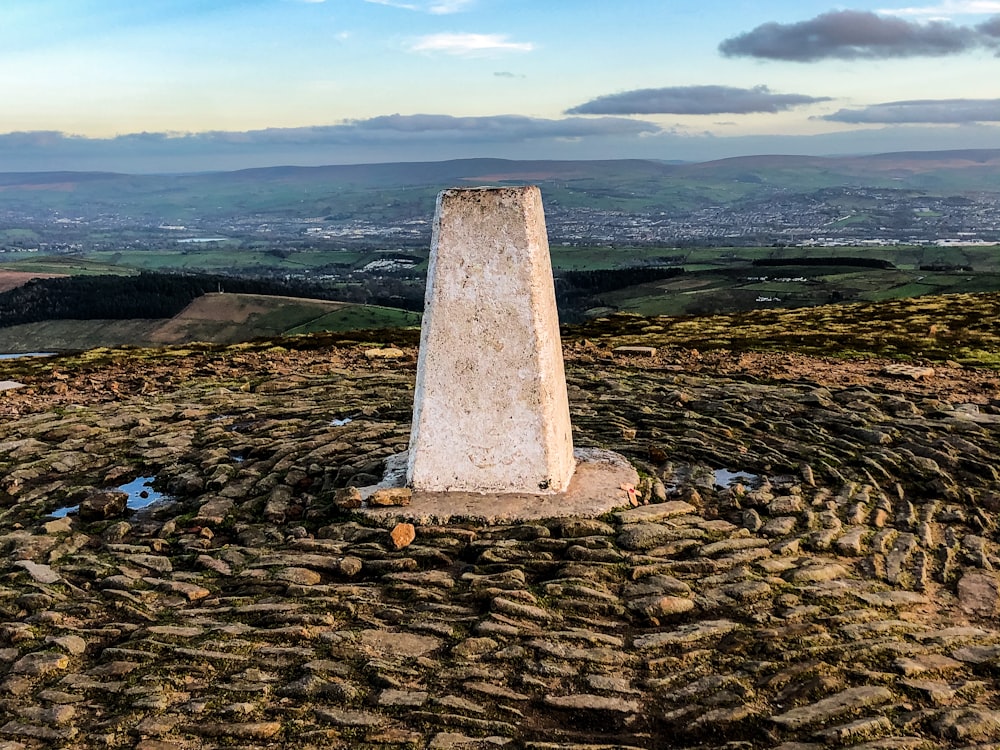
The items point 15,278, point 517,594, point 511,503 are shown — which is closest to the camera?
point 517,594

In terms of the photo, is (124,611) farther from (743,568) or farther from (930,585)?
(930,585)

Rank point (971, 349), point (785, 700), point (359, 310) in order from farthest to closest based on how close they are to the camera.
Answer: point (359, 310) → point (971, 349) → point (785, 700)

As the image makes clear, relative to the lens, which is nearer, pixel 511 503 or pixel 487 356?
pixel 511 503

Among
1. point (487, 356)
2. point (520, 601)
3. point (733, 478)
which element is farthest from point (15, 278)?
point (520, 601)

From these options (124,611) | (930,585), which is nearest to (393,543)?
(124,611)

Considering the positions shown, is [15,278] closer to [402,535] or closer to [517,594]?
[402,535]

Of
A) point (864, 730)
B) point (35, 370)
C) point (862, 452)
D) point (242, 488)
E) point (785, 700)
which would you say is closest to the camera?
point (864, 730)
